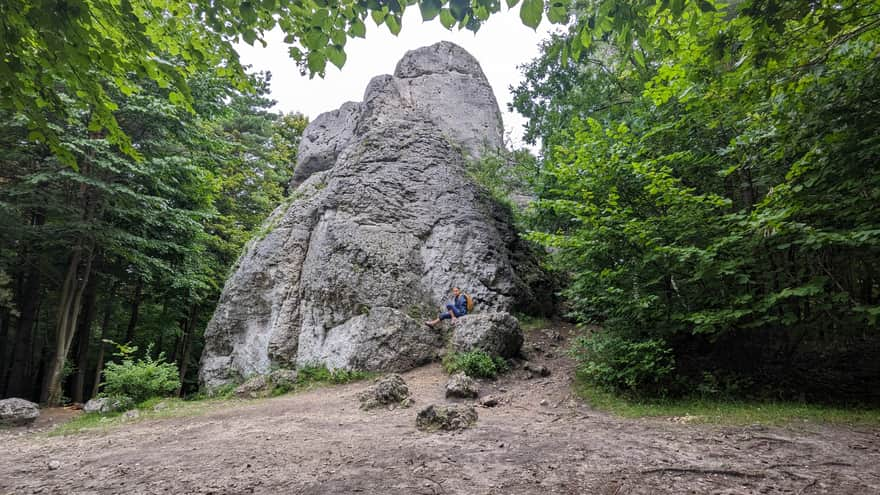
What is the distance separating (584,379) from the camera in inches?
298

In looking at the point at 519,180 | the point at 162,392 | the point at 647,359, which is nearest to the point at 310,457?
the point at 647,359

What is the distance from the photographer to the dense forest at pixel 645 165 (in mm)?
3256

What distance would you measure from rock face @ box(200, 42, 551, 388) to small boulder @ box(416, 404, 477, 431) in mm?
4714

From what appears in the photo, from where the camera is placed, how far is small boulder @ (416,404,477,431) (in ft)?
16.5

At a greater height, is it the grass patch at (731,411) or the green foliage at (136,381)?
the green foliage at (136,381)

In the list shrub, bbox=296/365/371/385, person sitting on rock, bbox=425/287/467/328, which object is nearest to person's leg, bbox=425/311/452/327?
person sitting on rock, bbox=425/287/467/328

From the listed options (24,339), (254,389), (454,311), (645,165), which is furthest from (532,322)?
(24,339)

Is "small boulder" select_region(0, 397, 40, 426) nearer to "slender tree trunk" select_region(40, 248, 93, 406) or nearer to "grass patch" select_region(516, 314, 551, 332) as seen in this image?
"slender tree trunk" select_region(40, 248, 93, 406)

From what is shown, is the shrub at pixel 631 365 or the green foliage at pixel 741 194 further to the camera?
the shrub at pixel 631 365

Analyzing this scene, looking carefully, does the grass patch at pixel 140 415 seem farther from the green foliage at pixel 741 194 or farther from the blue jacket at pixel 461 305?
the green foliage at pixel 741 194

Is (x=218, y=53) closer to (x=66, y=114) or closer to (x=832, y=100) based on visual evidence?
(x=66, y=114)

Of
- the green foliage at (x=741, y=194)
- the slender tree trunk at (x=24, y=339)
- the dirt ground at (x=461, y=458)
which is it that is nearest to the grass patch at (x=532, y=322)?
the green foliage at (x=741, y=194)

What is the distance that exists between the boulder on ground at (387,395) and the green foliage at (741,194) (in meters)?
3.50

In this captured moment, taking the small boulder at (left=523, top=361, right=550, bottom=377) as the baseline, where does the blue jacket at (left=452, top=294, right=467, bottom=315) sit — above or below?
above
